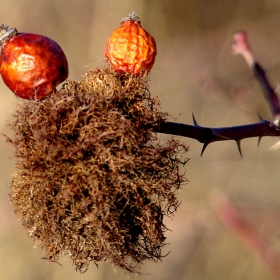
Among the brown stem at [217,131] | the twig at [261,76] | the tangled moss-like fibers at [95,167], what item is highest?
the twig at [261,76]

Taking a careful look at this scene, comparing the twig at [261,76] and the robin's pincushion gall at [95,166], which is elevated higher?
the twig at [261,76]

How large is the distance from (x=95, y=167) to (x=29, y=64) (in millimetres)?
394

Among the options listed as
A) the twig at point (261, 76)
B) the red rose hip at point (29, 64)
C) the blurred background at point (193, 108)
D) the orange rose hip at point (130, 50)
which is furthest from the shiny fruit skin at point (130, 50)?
the blurred background at point (193, 108)

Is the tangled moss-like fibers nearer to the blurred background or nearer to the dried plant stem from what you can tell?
the dried plant stem

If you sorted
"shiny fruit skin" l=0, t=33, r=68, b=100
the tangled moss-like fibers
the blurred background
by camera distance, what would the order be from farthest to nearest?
the blurred background → "shiny fruit skin" l=0, t=33, r=68, b=100 → the tangled moss-like fibers

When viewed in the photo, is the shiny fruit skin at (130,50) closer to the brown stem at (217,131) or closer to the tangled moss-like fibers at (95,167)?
the tangled moss-like fibers at (95,167)

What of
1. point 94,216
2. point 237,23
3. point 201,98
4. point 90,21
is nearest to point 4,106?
point 90,21

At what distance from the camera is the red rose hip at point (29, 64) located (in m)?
1.24

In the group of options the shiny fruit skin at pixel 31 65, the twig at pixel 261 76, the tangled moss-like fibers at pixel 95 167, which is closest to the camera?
the tangled moss-like fibers at pixel 95 167

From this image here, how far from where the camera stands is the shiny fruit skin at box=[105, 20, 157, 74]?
1328 millimetres

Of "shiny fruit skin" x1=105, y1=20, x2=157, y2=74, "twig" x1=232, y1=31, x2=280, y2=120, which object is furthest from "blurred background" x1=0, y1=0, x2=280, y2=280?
"shiny fruit skin" x1=105, y1=20, x2=157, y2=74

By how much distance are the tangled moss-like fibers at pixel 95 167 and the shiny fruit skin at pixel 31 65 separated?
1.8 inches

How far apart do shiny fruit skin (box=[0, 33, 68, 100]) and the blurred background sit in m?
2.22

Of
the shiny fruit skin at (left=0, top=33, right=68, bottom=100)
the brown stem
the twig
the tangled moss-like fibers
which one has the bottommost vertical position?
the tangled moss-like fibers
